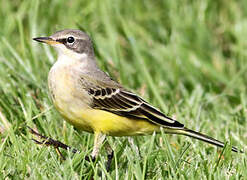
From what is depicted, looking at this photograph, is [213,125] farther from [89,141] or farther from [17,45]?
[17,45]

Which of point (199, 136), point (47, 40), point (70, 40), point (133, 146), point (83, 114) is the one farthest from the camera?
point (70, 40)

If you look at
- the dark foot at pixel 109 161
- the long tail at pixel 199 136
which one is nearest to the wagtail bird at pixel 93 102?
the long tail at pixel 199 136

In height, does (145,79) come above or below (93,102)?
above

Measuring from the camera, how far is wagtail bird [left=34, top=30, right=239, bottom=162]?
4.54 metres

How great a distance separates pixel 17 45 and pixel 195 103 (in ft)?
8.41

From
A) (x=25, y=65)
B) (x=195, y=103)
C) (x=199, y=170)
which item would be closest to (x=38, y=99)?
(x=25, y=65)

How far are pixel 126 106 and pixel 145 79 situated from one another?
193 cm

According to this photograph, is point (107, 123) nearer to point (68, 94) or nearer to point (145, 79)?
point (68, 94)

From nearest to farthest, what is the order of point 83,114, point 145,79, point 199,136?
point 83,114, point 199,136, point 145,79

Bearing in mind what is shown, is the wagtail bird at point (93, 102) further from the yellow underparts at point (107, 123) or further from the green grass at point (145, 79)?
the green grass at point (145, 79)

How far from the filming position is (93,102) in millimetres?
4672

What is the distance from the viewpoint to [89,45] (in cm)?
514

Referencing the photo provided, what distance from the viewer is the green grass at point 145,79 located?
4.21 metres

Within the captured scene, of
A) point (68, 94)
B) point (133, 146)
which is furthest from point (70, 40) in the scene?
point (133, 146)
